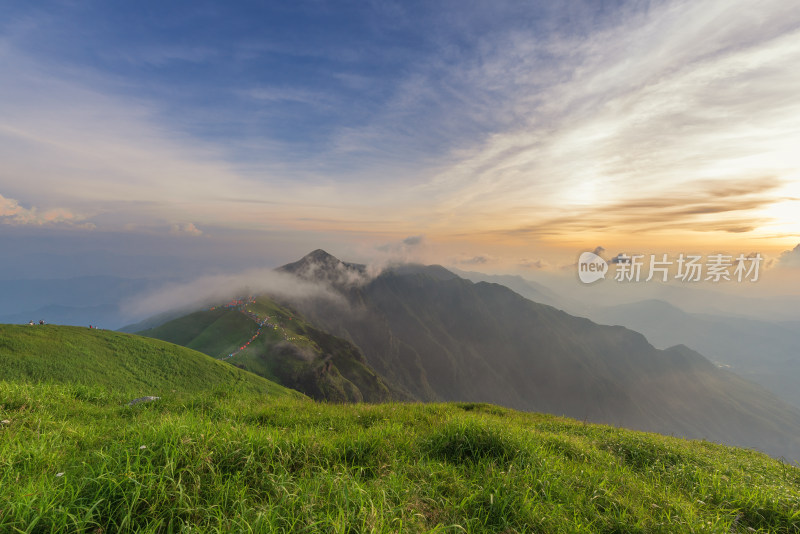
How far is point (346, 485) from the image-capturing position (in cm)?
423

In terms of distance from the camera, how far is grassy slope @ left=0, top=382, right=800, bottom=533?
3.53m

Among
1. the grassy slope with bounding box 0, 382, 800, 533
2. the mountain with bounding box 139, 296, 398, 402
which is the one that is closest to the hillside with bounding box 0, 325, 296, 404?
the grassy slope with bounding box 0, 382, 800, 533

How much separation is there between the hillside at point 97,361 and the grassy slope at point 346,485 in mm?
17973

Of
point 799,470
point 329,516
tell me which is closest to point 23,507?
point 329,516

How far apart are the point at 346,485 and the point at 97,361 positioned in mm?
48533

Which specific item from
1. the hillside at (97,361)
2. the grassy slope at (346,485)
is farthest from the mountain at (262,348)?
the grassy slope at (346,485)

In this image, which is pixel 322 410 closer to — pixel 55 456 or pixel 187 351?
pixel 55 456

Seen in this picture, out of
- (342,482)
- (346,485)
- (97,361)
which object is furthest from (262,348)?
(346,485)

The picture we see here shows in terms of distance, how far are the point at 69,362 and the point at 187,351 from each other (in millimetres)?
28961

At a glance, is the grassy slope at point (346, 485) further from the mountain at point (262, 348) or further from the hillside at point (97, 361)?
the mountain at point (262, 348)

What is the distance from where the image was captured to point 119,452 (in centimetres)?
436

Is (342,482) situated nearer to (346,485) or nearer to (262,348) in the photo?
(346,485)

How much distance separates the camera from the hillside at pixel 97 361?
29.0m

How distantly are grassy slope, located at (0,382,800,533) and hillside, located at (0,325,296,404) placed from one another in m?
18.0
